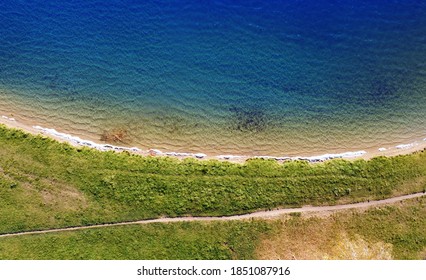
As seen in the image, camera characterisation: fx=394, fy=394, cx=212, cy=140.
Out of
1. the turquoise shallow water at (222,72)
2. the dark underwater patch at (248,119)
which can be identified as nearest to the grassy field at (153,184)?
the turquoise shallow water at (222,72)

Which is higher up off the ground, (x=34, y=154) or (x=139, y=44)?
(x=139, y=44)

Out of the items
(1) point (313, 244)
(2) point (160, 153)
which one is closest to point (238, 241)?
(1) point (313, 244)

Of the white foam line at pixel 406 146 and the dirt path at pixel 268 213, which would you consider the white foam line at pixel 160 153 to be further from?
the dirt path at pixel 268 213

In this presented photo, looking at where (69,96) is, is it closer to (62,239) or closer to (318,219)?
(62,239)

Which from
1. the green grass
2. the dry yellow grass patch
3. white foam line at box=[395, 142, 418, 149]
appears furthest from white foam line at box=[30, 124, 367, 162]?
the green grass

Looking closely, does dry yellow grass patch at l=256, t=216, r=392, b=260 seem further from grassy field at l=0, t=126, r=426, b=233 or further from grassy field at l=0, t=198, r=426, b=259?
grassy field at l=0, t=126, r=426, b=233

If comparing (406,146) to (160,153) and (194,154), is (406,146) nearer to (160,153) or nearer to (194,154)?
(194,154)

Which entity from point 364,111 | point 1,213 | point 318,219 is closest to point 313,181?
point 318,219
